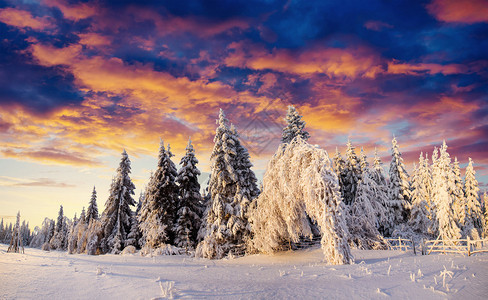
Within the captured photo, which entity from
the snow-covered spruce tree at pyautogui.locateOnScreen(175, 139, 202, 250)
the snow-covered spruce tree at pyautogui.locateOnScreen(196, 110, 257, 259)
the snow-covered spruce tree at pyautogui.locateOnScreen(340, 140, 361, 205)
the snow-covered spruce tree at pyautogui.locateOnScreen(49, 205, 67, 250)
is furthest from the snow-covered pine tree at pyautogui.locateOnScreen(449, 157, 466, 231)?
the snow-covered spruce tree at pyautogui.locateOnScreen(49, 205, 67, 250)

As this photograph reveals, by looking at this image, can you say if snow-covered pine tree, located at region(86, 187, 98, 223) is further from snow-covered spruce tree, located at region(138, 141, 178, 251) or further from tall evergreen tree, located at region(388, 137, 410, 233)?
tall evergreen tree, located at region(388, 137, 410, 233)

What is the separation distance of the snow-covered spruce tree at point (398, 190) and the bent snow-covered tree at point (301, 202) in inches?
970

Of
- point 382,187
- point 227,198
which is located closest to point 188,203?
point 227,198

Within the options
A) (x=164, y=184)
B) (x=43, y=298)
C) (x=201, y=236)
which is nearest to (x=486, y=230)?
(x=201, y=236)

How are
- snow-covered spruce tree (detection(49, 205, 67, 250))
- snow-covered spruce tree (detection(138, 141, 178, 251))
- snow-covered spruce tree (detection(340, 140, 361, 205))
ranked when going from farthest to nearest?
1. snow-covered spruce tree (detection(49, 205, 67, 250))
2. snow-covered spruce tree (detection(340, 140, 361, 205))
3. snow-covered spruce tree (detection(138, 141, 178, 251))

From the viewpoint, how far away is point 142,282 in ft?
Answer: 30.0

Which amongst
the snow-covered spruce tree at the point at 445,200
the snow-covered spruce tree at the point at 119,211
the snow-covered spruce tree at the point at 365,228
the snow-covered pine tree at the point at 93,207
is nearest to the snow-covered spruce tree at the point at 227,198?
the snow-covered spruce tree at the point at 365,228

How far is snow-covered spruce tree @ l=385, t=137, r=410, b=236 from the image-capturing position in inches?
1435

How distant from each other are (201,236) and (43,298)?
18.6 meters

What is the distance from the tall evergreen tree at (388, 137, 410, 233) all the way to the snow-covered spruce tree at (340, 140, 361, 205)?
632 centimetres

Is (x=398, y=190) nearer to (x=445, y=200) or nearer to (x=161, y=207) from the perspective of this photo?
(x=445, y=200)

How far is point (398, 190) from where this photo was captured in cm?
3691

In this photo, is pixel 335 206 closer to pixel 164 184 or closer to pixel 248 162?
pixel 248 162

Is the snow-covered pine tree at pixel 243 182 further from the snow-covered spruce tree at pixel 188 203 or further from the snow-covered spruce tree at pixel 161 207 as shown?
the snow-covered spruce tree at pixel 161 207
